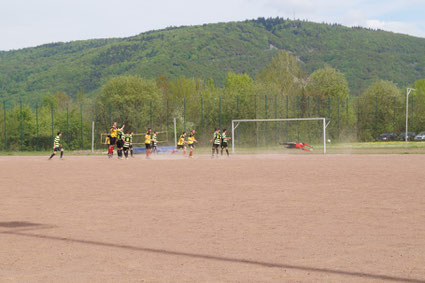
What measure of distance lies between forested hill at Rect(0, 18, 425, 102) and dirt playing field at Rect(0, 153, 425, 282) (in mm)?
100385

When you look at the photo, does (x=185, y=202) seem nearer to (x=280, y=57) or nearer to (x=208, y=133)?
(x=208, y=133)

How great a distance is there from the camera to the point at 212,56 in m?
156

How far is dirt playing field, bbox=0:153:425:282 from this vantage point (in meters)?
5.59

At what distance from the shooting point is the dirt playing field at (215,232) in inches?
220

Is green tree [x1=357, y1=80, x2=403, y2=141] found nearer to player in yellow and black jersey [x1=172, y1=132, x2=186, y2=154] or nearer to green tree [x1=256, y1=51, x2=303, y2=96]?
player in yellow and black jersey [x1=172, y1=132, x2=186, y2=154]

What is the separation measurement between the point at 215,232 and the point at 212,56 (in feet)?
496

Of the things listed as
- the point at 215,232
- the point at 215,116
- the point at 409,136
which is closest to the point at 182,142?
the point at 215,116

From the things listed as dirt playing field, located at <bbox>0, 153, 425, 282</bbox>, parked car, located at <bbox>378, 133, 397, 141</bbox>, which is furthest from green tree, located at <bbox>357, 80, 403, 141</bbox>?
dirt playing field, located at <bbox>0, 153, 425, 282</bbox>

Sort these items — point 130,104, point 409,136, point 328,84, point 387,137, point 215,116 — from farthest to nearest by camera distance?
1. point 328,84
2. point 130,104
3. point 215,116
4. point 409,136
5. point 387,137

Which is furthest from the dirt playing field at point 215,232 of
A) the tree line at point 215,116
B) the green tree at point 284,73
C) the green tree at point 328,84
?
the green tree at point 284,73

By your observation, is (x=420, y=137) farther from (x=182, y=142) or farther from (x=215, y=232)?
(x=215, y=232)

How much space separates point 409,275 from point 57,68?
489 feet

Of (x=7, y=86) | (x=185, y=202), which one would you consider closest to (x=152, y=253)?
(x=185, y=202)

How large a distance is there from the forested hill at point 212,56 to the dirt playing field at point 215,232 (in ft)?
329
